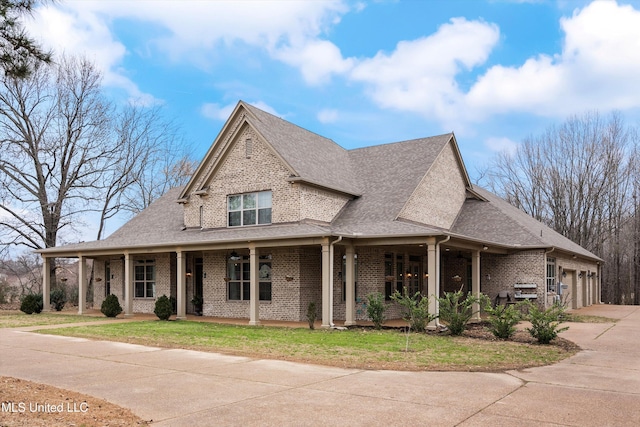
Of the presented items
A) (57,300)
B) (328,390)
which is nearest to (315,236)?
(328,390)

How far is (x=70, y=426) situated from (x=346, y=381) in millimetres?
4235

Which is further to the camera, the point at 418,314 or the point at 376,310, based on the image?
the point at 376,310

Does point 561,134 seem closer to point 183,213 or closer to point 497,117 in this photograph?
point 497,117

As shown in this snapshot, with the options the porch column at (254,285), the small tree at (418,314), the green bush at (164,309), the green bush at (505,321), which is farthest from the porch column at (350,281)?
the green bush at (164,309)

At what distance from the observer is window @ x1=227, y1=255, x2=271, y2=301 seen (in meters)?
20.7

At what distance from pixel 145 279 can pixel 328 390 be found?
60.9 feet

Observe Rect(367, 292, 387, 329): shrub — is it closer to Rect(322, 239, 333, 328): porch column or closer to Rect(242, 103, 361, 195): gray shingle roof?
Rect(322, 239, 333, 328): porch column

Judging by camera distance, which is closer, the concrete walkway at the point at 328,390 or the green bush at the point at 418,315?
the concrete walkway at the point at 328,390

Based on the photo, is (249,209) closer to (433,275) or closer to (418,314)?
(433,275)

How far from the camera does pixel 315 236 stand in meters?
16.9

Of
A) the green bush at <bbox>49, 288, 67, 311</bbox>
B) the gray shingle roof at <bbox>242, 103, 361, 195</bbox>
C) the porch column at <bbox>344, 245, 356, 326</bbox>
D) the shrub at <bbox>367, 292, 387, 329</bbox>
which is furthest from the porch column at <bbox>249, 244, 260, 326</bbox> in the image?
the green bush at <bbox>49, 288, 67, 311</bbox>

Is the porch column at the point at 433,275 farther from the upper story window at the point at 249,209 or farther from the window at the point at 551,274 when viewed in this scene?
the window at the point at 551,274

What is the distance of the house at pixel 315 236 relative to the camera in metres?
18.9

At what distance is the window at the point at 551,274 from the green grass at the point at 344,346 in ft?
33.6
